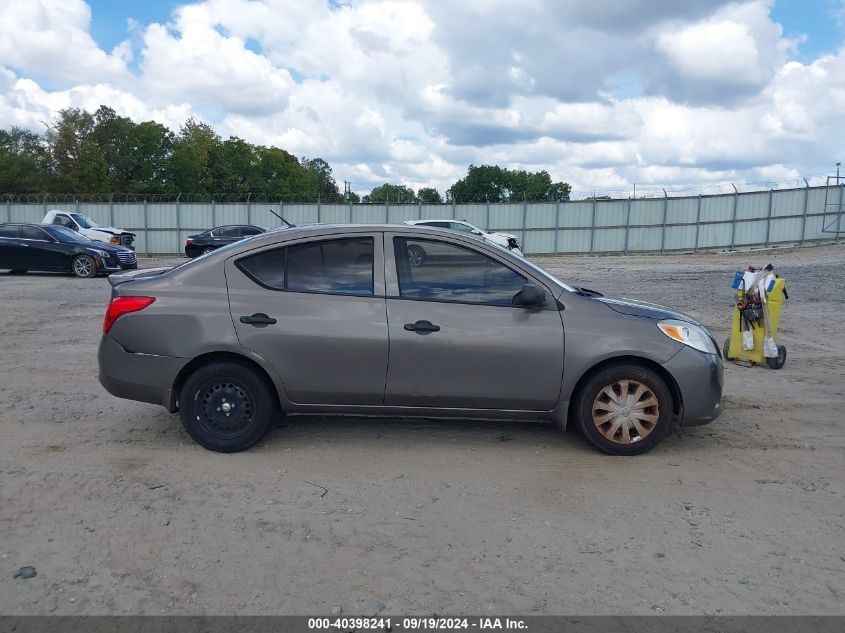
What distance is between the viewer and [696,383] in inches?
196

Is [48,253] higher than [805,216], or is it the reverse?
[805,216]

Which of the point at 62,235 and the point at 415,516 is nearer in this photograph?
the point at 415,516

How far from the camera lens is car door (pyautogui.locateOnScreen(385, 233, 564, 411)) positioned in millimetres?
4941

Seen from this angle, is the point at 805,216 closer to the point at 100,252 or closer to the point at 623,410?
the point at 100,252

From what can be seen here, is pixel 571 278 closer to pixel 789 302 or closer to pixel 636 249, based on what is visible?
pixel 789 302

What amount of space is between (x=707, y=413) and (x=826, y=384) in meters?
3.13

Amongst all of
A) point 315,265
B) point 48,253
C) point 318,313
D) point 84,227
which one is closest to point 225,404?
point 318,313

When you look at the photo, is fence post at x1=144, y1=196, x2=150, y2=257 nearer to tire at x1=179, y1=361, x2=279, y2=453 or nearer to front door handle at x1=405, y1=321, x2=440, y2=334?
tire at x1=179, y1=361, x2=279, y2=453

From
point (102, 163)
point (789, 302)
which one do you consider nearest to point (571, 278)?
point (789, 302)

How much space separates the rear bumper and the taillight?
144 mm

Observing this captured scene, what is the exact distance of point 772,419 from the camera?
609 centimetres

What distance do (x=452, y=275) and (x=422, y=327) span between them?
0.47 meters

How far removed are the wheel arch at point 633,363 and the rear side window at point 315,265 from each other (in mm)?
1691
